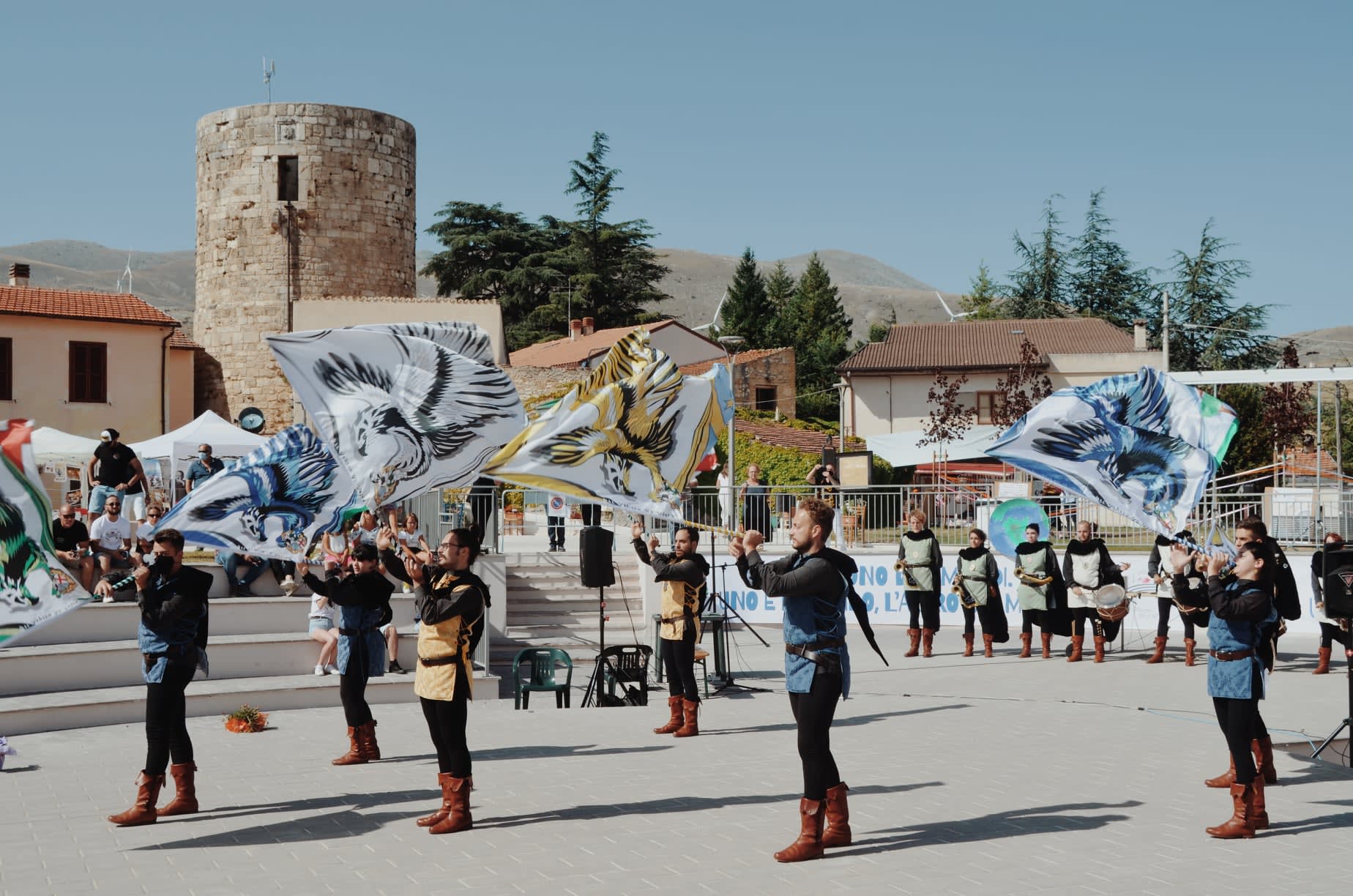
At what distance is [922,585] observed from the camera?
717 inches

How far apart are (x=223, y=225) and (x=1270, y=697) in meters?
40.4

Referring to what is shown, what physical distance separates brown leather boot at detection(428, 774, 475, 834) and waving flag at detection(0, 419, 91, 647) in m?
2.52

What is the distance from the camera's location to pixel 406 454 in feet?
28.6

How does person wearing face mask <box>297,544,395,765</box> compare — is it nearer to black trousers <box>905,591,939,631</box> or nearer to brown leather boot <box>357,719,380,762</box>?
brown leather boot <box>357,719,380,762</box>

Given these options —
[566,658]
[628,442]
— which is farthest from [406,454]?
[566,658]

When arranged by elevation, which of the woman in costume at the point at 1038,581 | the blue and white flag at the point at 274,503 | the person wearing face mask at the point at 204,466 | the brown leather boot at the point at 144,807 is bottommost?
the brown leather boot at the point at 144,807

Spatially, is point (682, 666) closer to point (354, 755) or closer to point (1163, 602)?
point (354, 755)

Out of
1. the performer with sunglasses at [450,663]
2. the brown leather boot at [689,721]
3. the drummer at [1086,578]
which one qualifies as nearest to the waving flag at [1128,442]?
the brown leather boot at [689,721]

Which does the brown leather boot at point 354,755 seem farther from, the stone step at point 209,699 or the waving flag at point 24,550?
the waving flag at point 24,550

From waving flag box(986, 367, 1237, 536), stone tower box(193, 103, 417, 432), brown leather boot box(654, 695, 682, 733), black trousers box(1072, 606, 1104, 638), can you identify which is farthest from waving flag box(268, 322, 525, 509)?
stone tower box(193, 103, 417, 432)

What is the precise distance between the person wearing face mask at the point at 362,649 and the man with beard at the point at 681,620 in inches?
94.2

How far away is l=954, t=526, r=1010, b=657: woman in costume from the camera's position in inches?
710

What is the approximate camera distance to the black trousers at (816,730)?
7.38m

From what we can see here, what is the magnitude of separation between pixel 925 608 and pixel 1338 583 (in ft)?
28.4
